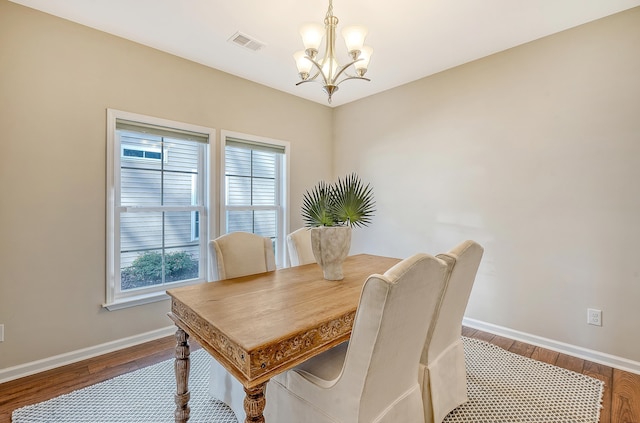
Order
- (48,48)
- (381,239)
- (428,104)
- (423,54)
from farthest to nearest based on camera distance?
(381,239) < (428,104) < (423,54) < (48,48)

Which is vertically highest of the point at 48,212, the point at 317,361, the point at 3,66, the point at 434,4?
the point at 434,4

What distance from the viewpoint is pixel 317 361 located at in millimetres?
1438

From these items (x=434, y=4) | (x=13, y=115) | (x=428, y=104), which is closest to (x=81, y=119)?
(x=13, y=115)

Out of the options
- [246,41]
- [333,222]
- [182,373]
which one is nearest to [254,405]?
[182,373]

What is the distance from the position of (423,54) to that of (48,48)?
304cm

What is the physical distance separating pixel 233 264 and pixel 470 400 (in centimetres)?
175

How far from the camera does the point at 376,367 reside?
110 centimetres

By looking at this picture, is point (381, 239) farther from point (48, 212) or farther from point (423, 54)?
point (48, 212)

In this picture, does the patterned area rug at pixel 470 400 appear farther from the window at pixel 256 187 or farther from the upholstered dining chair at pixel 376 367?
the window at pixel 256 187

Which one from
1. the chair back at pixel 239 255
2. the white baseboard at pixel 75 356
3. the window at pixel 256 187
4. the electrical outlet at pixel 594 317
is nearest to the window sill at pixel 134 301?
the white baseboard at pixel 75 356

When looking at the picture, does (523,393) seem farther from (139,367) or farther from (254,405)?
(139,367)

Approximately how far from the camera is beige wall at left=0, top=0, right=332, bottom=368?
2.10 m

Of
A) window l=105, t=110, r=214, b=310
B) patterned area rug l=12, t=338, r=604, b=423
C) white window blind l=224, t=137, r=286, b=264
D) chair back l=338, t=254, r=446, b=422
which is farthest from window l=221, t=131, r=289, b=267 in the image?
chair back l=338, t=254, r=446, b=422

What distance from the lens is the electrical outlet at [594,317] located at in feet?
7.63
